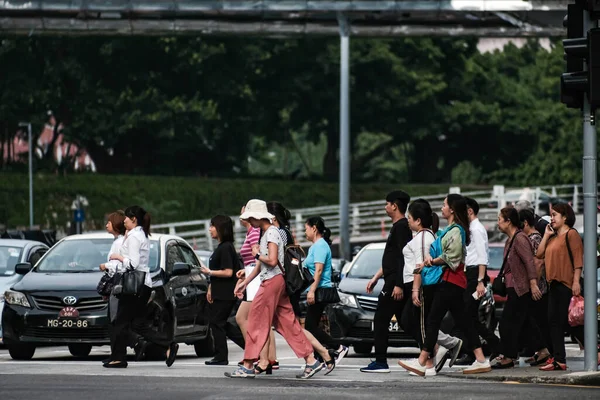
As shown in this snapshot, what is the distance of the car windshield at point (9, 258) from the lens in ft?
70.0

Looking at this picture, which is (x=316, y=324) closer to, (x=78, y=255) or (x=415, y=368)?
(x=415, y=368)

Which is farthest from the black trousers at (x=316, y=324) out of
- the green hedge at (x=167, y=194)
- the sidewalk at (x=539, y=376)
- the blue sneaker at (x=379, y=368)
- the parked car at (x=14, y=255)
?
the green hedge at (x=167, y=194)

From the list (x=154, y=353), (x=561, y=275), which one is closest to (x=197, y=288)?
(x=154, y=353)

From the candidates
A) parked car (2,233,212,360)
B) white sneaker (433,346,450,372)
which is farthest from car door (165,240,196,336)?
white sneaker (433,346,450,372)

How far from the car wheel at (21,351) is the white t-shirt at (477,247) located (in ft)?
17.0

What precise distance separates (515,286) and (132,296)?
3.88 metres

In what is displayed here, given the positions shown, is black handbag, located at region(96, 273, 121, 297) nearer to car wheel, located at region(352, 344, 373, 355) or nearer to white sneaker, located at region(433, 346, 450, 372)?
white sneaker, located at region(433, 346, 450, 372)

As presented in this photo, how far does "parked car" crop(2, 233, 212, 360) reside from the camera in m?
17.6

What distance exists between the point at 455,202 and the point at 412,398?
301 cm

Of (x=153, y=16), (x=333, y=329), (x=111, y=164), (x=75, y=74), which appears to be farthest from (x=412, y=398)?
(x=111, y=164)

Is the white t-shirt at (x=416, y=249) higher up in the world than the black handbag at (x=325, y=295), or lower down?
higher up

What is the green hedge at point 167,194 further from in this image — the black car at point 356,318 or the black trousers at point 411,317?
the black trousers at point 411,317

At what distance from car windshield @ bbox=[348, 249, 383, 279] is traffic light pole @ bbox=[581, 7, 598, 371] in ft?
18.9

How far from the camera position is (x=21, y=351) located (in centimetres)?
1794
